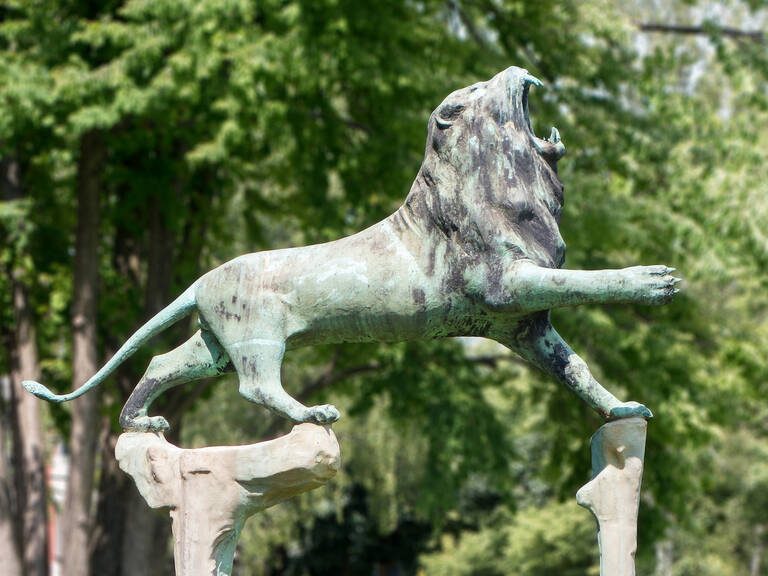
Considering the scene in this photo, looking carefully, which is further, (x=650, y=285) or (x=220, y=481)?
(x=220, y=481)

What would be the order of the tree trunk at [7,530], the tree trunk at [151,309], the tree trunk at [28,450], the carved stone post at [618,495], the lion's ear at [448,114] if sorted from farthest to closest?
1. the tree trunk at [28,450]
2. the tree trunk at [151,309]
3. the tree trunk at [7,530]
4. the lion's ear at [448,114]
5. the carved stone post at [618,495]

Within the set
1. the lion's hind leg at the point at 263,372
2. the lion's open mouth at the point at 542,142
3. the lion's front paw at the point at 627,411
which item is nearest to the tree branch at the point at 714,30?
the lion's open mouth at the point at 542,142

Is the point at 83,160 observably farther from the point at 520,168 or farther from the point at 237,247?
the point at 520,168

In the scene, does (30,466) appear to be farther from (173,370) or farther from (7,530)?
(173,370)

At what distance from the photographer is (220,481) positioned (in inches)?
159

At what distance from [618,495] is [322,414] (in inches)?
40.9

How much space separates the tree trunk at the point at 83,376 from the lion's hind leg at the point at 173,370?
20.6ft

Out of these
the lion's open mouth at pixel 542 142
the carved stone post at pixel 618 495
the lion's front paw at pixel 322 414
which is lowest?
the carved stone post at pixel 618 495

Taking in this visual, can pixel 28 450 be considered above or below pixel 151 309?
below

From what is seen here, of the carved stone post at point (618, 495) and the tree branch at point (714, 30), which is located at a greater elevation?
the tree branch at point (714, 30)

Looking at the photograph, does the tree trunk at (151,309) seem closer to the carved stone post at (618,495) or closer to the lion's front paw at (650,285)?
the carved stone post at (618,495)

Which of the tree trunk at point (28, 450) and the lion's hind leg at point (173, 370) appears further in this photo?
the tree trunk at point (28, 450)

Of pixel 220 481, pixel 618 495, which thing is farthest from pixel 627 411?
pixel 220 481

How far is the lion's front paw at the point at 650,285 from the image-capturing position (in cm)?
364
